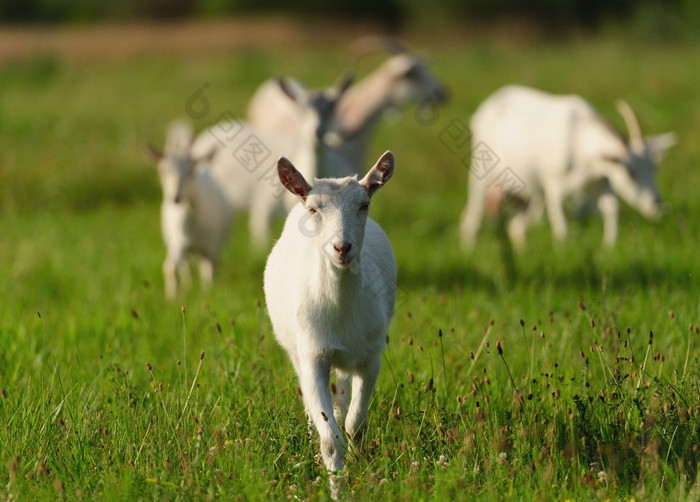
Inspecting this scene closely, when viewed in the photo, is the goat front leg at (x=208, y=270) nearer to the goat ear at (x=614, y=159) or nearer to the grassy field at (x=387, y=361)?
the grassy field at (x=387, y=361)

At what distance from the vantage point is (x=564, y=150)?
8.03 metres

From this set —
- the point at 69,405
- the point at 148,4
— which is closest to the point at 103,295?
the point at 69,405

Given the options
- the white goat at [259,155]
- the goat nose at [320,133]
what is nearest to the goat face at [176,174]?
the white goat at [259,155]

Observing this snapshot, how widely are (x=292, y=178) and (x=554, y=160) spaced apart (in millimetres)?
5198

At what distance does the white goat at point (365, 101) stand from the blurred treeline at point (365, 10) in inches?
939

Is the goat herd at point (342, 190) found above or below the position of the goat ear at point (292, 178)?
below

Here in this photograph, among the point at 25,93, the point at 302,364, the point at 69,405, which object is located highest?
the point at 302,364

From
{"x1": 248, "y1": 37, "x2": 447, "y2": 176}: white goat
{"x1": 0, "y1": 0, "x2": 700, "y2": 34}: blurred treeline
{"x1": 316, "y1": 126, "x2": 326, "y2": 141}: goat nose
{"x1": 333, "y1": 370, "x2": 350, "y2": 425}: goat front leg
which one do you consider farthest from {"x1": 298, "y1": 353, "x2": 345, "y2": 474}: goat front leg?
{"x1": 0, "y1": 0, "x2": 700, "y2": 34}: blurred treeline

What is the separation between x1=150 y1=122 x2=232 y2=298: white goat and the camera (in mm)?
6727

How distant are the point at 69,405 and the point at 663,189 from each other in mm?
7327

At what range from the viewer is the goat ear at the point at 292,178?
338cm

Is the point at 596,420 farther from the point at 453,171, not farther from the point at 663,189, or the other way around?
the point at 453,171

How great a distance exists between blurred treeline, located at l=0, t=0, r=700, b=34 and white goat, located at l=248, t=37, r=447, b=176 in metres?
23.9

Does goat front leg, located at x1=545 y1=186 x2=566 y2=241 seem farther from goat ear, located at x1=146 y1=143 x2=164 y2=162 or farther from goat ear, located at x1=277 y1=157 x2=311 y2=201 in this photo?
goat ear, located at x1=277 y1=157 x2=311 y2=201
